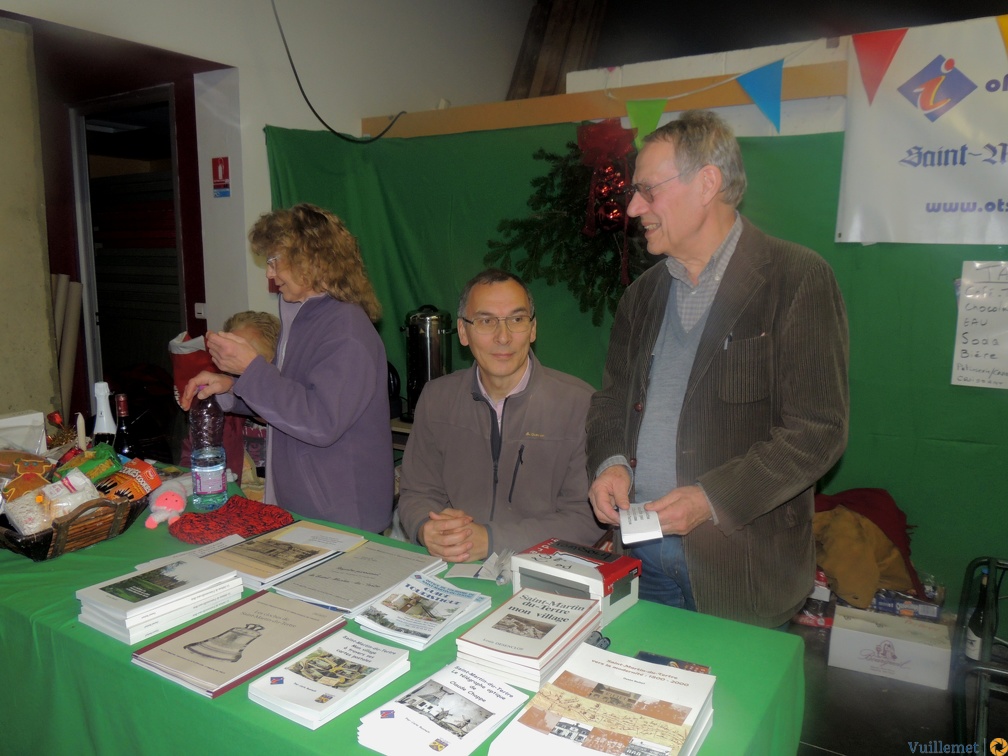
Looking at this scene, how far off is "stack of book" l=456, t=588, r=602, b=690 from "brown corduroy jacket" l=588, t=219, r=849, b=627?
1.36 feet

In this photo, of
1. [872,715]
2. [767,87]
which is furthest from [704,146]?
[872,715]

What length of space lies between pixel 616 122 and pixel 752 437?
7.17 ft

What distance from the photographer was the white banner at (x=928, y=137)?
8.74ft

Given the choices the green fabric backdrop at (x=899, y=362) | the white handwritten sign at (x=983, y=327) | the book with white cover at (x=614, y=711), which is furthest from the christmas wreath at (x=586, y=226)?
the book with white cover at (x=614, y=711)

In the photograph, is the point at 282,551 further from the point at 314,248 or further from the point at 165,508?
the point at 314,248

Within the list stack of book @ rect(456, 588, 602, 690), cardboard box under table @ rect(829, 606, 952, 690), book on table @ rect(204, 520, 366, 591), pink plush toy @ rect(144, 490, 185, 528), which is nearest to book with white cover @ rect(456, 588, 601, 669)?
stack of book @ rect(456, 588, 602, 690)

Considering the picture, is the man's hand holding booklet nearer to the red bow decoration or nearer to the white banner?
the red bow decoration

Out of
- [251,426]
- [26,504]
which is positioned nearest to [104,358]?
[251,426]

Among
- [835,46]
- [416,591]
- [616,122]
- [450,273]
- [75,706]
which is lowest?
[75,706]

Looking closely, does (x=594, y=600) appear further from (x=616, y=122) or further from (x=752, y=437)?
(x=616, y=122)

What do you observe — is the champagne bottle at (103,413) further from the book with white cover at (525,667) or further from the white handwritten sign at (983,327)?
the white handwritten sign at (983,327)

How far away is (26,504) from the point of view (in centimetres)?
170

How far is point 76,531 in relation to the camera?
5.70 feet

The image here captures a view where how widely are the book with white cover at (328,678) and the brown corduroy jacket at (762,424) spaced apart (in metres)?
0.75
